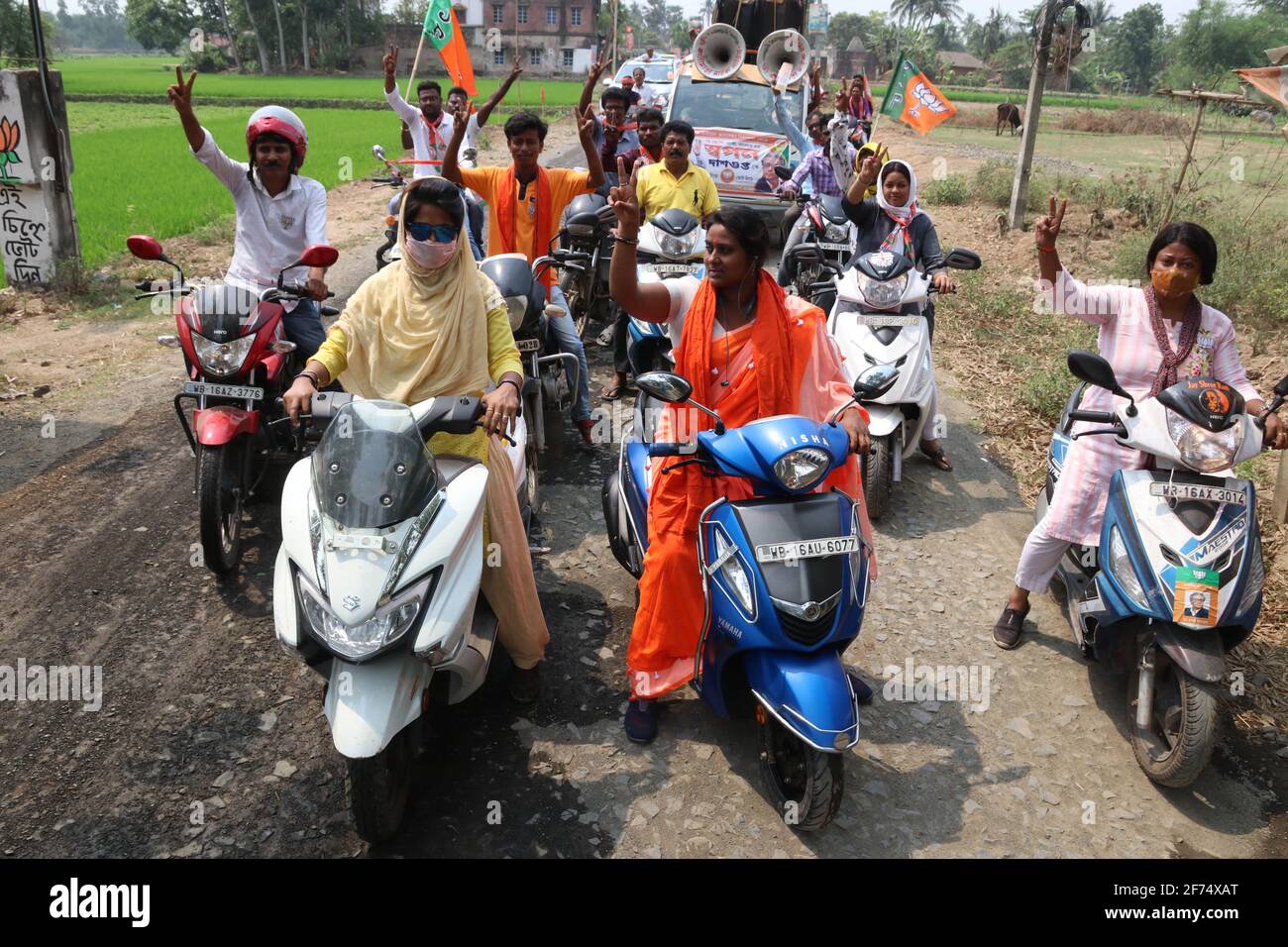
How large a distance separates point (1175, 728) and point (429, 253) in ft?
10.7

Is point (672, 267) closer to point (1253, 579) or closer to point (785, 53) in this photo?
point (1253, 579)

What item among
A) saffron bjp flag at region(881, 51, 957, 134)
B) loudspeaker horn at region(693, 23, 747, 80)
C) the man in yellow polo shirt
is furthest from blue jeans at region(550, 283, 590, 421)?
saffron bjp flag at region(881, 51, 957, 134)

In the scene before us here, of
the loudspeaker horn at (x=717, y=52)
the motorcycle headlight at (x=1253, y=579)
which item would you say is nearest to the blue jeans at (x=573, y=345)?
the motorcycle headlight at (x=1253, y=579)

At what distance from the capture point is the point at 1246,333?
25.9 feet

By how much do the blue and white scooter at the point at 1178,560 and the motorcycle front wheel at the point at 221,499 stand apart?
3.67m

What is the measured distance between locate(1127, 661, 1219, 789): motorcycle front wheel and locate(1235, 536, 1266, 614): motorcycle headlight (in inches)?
12.6

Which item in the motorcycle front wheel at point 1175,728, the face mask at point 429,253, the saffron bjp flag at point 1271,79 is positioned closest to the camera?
the motorcycle front wheel at point 1175,728

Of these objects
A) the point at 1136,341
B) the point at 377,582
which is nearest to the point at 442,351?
the point at 377,582

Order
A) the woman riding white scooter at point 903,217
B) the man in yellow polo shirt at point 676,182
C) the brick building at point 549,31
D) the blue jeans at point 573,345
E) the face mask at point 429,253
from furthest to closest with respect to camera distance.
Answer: the brick building at point 549,31 → the man in yellow polo shirt at point 676,182 → the woman riding white scooter at point 903,217 → the blue jeans at point 573,345 → the face mask at point 429,253

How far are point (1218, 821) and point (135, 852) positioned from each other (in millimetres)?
3592

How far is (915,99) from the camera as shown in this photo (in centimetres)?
1064

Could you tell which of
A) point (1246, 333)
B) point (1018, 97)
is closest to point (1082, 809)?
point (1246, 333)

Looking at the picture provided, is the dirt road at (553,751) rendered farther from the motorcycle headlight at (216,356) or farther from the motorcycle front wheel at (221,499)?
the motorcycle headlight at (216,356)

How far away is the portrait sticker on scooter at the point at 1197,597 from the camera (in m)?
3.19
